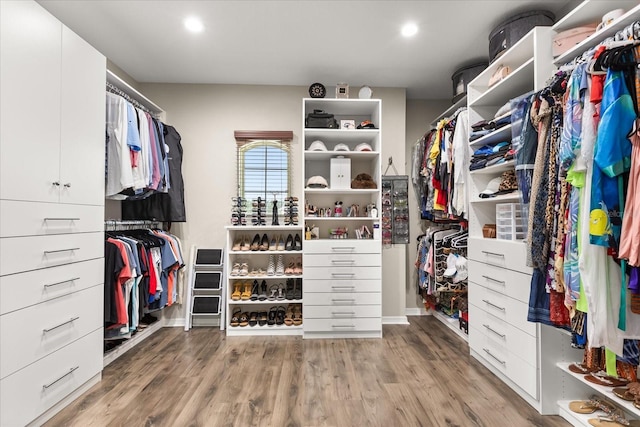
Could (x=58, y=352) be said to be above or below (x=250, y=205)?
below

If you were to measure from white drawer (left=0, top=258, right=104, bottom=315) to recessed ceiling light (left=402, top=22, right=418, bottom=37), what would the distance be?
2.88 m

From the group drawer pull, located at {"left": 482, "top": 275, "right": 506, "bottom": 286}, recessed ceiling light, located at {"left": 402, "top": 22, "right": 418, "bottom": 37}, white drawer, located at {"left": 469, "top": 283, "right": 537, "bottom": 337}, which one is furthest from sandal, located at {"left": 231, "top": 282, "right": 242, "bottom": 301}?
recessed ceiling light, located at {"left": 402, "top": 22, "right": 418, "bottom": 37}

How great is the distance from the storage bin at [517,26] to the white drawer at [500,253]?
4.73 feet

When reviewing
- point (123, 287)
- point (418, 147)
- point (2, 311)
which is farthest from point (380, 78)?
point (2, 311)

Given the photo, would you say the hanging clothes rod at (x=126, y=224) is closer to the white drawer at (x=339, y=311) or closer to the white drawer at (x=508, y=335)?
the white drawer at (x=339, y=311)

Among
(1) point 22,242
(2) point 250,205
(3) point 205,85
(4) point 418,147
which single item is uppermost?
(3) point 205,85

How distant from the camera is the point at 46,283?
5.72 feet

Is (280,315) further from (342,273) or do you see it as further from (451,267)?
(451,267)

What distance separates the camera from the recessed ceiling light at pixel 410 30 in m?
2.50

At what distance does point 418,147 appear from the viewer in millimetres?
3607

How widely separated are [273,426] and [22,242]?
1614mm

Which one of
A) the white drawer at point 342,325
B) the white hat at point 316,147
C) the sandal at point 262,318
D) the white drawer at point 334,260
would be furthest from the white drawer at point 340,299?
the white hat at point 316,147

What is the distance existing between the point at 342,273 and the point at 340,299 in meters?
0.25

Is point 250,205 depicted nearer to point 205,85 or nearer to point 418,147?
point 205,85
